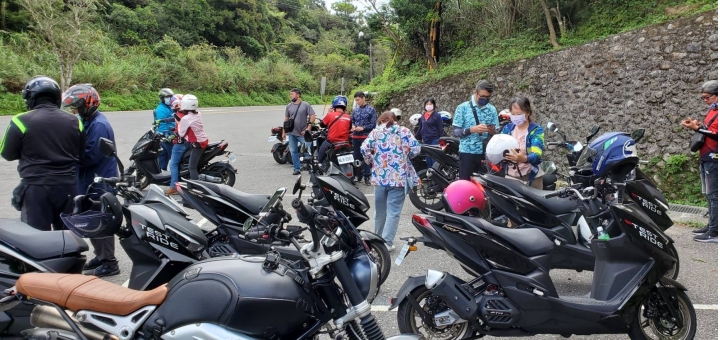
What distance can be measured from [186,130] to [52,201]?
12.7ft

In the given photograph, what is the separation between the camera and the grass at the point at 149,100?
23655 millimetres

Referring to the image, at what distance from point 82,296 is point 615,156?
409cm

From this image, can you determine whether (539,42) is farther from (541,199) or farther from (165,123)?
(541,199)

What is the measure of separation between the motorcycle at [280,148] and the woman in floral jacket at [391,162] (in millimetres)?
6635

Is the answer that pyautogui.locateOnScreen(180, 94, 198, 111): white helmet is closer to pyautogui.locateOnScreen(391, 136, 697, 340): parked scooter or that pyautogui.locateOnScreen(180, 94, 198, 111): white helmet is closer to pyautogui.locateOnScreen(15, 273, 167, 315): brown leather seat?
pyautogui.locateOnScreen(391, 136, 697, 340): parked scooter

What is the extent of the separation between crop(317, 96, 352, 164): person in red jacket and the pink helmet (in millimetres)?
5376

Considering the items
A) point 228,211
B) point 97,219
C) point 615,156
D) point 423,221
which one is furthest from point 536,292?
point 97,219

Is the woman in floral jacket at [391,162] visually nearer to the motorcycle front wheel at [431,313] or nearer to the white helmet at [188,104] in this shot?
the motorcycle front wheel at [431,313]

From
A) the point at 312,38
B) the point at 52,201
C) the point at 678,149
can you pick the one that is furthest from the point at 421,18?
the point at 312,38

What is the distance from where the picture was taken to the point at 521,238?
12.1ft

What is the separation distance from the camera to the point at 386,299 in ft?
14.9

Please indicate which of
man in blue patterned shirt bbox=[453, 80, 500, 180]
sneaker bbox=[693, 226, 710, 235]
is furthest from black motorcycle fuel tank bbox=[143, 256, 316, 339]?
sneaker bbox=[693, 226, 710, 235]

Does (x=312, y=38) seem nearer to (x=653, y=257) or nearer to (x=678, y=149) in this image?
(x=678, y=149)

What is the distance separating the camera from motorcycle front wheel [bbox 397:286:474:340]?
3.55 meters
